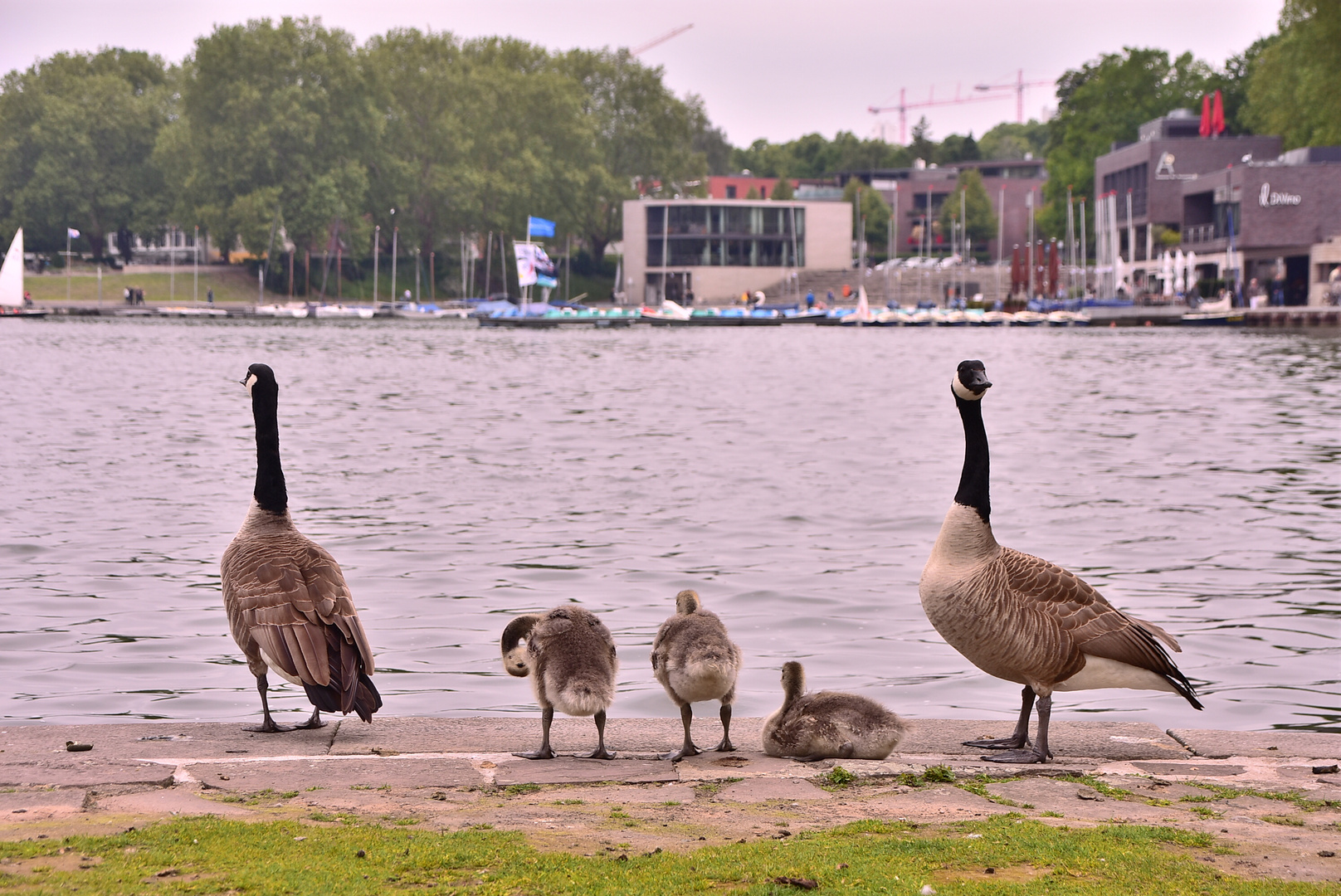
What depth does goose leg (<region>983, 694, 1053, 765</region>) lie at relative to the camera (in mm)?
7926

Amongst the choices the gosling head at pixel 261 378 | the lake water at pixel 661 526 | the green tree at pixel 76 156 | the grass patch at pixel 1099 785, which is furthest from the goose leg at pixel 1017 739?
the green tree at pixel 76 156

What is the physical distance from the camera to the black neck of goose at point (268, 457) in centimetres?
910

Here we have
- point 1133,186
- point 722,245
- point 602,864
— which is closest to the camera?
point 602,864

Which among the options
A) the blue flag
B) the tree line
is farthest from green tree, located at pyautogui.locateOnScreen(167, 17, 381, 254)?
the blue flag

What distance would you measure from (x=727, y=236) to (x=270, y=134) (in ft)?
192

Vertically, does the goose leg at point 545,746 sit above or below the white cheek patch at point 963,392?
below

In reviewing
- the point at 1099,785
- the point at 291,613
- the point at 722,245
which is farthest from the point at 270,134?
the point at 1099,785

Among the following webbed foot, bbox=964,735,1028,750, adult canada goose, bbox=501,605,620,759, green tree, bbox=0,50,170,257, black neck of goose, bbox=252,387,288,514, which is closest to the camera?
adult canada goose, bbox=501,605,620,759

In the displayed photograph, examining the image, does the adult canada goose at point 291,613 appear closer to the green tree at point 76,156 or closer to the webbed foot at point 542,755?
the webbed foot at point 542,755

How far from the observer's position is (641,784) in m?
7.21

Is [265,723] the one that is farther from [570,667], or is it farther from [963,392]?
[963,392]

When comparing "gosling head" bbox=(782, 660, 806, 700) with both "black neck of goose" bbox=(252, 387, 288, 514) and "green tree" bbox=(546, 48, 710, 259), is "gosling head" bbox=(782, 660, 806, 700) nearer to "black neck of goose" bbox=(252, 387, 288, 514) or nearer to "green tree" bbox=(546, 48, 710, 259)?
"black neck of goose" bbox=(252, 387, 288, 514)

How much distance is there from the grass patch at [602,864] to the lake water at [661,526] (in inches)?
177

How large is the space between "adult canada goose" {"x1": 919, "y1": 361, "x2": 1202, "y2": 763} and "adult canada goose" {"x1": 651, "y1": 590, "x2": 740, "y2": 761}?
1259mm
